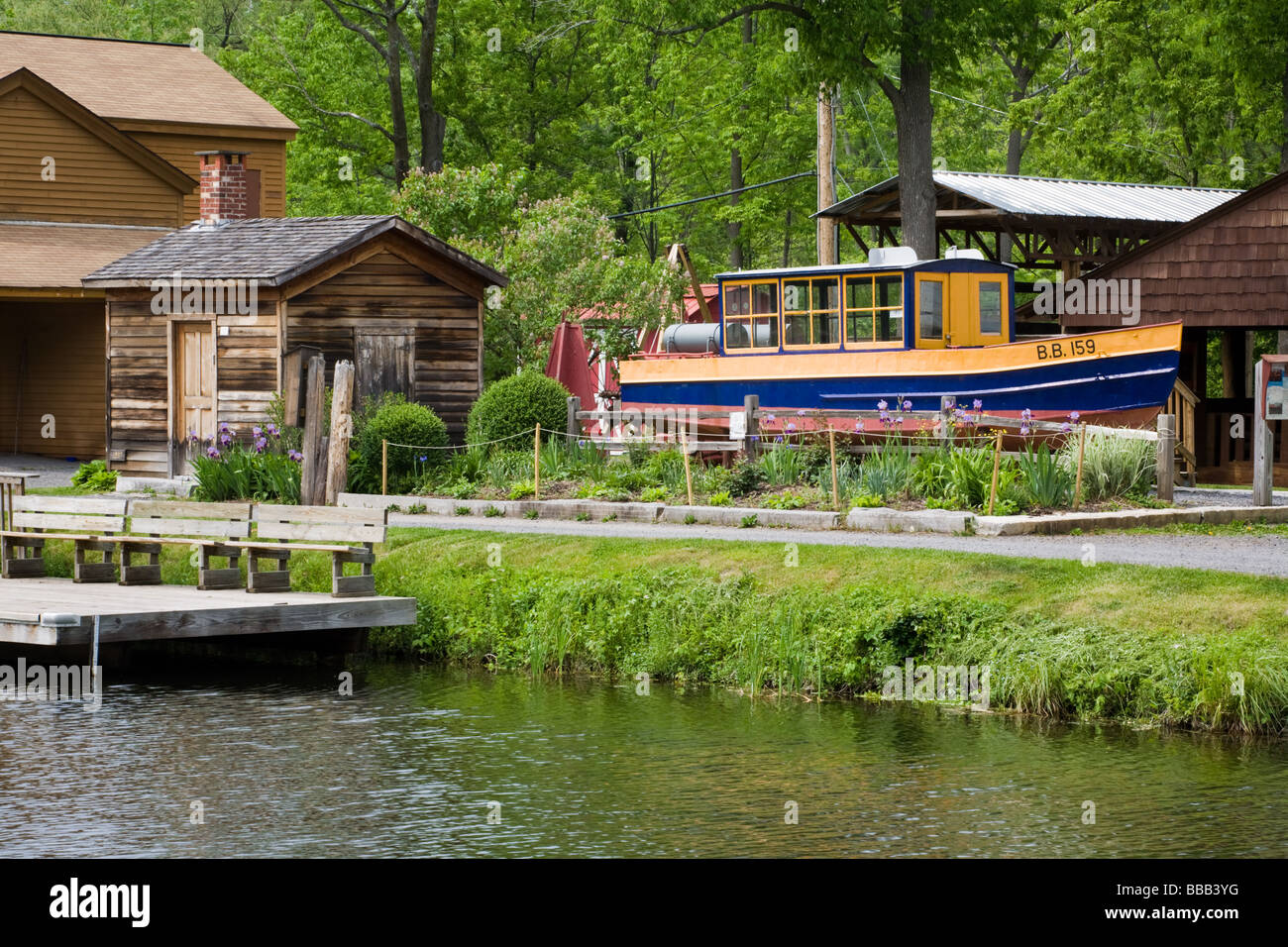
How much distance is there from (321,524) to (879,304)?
36.4 ft

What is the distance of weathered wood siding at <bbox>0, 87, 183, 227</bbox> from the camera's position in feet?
113

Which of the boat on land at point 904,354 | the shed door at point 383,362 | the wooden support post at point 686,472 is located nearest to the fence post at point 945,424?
the boat on land at point 904,354

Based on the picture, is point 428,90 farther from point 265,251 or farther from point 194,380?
point 194,380

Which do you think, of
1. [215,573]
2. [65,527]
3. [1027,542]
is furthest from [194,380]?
[1027,542]

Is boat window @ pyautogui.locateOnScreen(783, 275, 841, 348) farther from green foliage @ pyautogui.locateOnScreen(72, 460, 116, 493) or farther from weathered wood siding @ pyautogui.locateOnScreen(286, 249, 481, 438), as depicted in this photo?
green foliage @ pyautogui.locateOnScreen(72, 460, 116, 493)

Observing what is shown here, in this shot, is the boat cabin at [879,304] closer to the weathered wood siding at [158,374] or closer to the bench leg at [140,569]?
the weathered wood siding at [158,374]

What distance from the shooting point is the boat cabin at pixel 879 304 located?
84.4ft

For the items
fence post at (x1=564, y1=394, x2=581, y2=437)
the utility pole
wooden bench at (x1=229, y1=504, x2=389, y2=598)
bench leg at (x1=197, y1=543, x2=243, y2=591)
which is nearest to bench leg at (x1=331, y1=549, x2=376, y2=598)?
wooden bench at (x1=229, y1=504, x2=389, y2=598)

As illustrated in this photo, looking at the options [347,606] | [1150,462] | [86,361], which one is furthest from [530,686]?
[86,361]

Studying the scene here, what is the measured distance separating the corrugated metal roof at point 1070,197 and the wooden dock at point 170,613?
17.6 meters

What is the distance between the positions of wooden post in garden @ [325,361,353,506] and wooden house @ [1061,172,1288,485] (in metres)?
12.1

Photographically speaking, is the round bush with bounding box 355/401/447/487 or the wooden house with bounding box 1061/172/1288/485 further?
the wooden house with bounding box 1061/172/1288/485

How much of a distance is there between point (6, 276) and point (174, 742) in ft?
63.1
